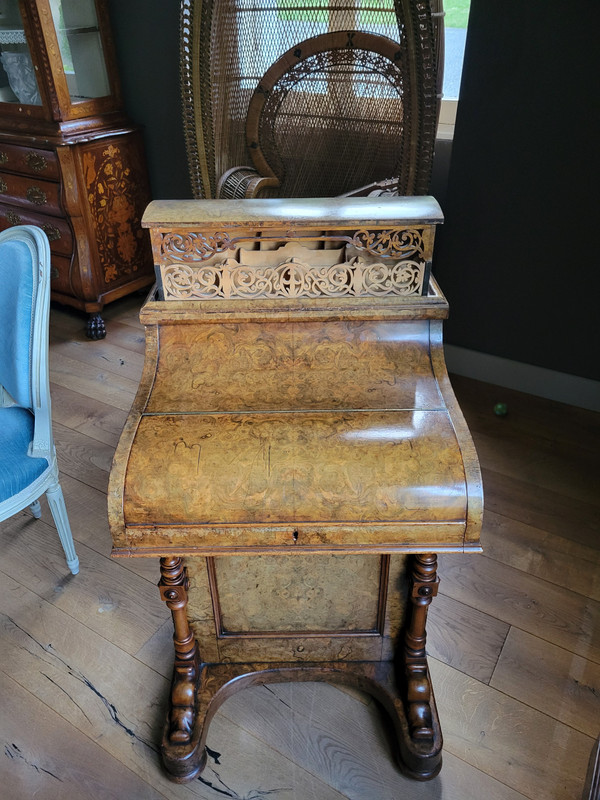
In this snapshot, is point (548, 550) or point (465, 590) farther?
point (548, 550)

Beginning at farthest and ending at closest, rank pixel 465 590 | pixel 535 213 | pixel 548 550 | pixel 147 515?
1. pixel 535 213
2. pixel 548 550
3. pixel 465 590
4. pixel 147 515

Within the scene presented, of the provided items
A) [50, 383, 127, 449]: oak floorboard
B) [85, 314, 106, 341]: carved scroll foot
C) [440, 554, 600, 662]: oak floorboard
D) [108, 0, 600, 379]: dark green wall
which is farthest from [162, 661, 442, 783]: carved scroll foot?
[85, 314, 106, 341]: carved scroll foot

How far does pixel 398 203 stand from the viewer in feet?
4.18

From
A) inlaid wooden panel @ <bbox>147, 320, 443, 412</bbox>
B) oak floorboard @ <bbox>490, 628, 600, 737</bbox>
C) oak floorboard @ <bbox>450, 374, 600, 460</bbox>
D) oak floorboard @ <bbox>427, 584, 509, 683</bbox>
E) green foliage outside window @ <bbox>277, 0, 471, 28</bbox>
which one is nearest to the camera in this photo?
inlaid wooden panel @ <bbox>147, 320, 443, 412</bbox>

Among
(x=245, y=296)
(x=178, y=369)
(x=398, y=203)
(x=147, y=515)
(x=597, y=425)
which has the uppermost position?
(x=398, y=203)

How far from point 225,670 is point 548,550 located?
3.46 ft

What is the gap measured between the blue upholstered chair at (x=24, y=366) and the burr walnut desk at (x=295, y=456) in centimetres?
42

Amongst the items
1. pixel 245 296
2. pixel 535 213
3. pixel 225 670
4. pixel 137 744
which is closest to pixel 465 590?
pixel 225 670

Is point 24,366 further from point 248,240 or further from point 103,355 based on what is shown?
point 103,355

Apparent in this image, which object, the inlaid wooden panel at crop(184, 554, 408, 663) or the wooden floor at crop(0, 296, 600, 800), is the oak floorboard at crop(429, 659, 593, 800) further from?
the inlaid wooden panel at crop(184, 554, 408, 663)

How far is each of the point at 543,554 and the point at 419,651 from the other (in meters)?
0.69

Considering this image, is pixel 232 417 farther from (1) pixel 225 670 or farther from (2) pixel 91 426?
(2) pixel 91 426

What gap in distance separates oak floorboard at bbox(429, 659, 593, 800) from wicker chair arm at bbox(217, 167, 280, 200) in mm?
1522

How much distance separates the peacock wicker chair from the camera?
1.81 metres
